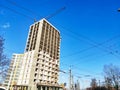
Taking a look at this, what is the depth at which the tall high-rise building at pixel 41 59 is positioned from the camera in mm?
57656

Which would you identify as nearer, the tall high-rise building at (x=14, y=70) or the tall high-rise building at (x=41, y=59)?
the tall high-rise building at (x=41, y=59)

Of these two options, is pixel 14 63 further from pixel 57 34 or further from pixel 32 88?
pixel 32 88

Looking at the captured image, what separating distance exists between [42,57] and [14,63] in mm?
30393

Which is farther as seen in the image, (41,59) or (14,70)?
(14,70)

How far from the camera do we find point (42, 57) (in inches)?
2532

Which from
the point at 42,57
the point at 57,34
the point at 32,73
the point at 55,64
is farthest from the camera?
the point at 57,34

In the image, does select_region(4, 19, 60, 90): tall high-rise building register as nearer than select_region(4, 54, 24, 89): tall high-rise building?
Yes

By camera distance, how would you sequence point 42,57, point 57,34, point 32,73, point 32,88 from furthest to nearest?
point 57,34, point 42,57, point 32,73, point 32,88

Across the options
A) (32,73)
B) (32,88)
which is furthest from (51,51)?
(32,88)

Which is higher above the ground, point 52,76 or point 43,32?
point 43,32

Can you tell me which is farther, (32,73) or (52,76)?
(52,76)

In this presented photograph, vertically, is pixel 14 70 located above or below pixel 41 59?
below

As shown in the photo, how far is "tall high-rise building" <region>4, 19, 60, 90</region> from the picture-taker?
189 ft

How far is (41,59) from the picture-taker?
207ft
